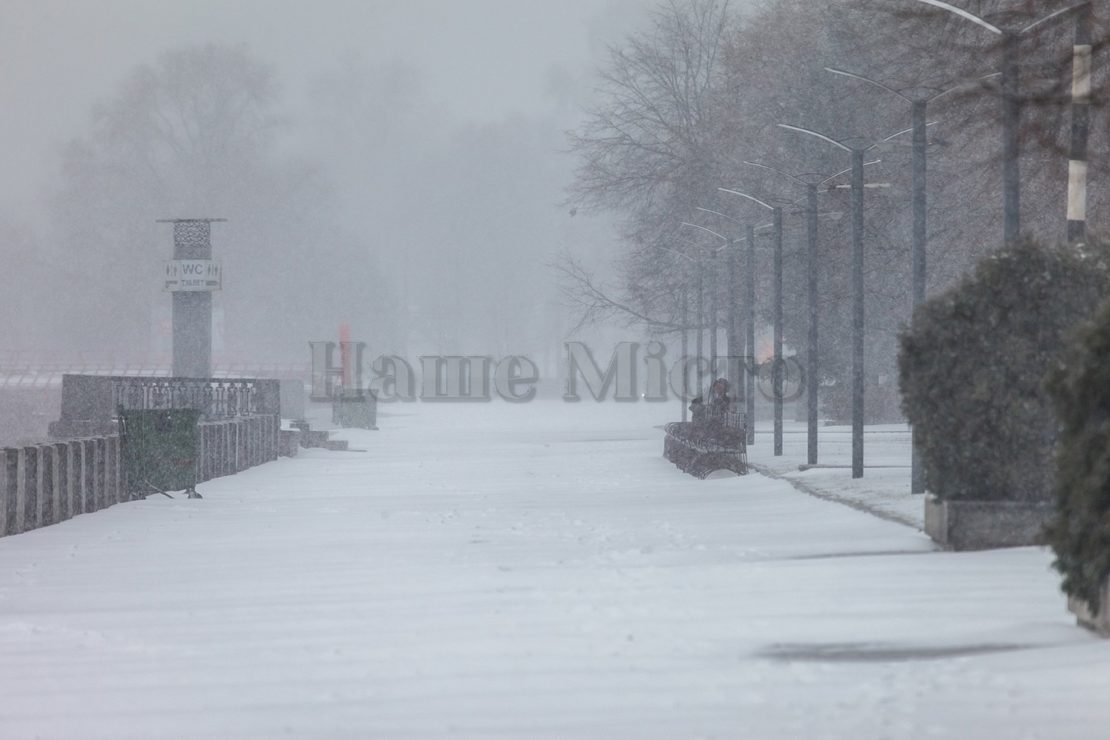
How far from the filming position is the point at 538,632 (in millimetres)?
12492

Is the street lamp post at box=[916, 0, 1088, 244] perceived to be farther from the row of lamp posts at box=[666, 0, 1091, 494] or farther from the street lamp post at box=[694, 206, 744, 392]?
the street lamp post at box=[694, 206, 744, 392]

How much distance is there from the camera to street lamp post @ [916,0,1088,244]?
20469 millimetres

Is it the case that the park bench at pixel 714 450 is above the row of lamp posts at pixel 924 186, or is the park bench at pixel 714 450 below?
below

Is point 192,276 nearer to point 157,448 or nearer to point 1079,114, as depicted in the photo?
point 157,448

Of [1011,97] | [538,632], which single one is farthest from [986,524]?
[538,632]

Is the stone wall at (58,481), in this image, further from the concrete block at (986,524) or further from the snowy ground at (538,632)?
the concrete block at (986,524)

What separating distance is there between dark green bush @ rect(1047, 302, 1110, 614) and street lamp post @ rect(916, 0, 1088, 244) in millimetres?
8747

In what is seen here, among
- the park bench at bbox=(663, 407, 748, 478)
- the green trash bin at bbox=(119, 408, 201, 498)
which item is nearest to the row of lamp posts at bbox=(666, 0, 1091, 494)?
the park bench at bbox=(663, 407, 748, 478)

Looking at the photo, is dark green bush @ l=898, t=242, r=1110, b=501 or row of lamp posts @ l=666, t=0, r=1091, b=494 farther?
row of lamp posts @ l=666, t=0, r=1091, b=494

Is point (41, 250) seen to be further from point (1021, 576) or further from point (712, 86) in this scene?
point (1021, 576)

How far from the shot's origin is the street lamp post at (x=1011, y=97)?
20.5 metres

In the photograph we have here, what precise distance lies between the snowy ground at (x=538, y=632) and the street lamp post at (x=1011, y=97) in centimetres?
400

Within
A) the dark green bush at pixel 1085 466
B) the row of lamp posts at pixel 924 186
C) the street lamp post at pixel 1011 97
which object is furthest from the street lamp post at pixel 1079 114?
the dark green bush at pixel 1085 466

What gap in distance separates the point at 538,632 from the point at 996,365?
267 inches
